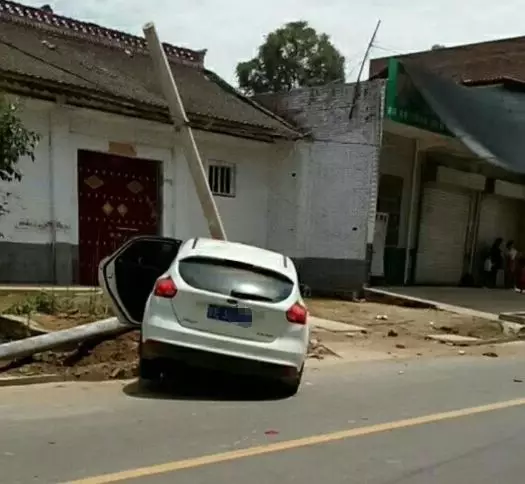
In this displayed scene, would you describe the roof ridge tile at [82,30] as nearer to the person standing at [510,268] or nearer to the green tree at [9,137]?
the green tree at [9,137]

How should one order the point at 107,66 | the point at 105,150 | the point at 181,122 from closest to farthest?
1. the point at 181,122
2. the point at 105,150
3. the point at 107,66

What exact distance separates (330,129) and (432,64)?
21601 millimetres

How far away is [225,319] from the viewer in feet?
26.8

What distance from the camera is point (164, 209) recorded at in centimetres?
1909

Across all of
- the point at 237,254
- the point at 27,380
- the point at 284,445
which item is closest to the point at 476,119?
the point at 237,254

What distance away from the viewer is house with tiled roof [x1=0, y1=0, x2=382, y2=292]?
16.6m

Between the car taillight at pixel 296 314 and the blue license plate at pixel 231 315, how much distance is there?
446mm

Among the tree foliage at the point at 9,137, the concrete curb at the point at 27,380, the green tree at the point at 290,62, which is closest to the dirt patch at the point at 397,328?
the concrete curb at the point at 27,380

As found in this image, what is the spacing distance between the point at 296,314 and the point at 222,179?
41.4 feet

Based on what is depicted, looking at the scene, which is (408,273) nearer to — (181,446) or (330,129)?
(330,129)

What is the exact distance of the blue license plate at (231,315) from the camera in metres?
8.16

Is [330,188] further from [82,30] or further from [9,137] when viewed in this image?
[9,137]

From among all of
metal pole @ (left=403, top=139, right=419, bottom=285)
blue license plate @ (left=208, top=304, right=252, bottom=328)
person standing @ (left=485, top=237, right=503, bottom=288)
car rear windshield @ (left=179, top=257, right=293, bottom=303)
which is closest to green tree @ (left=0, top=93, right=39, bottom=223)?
car rear windshield @ (left=179, top=257, right=293, bottom=303)

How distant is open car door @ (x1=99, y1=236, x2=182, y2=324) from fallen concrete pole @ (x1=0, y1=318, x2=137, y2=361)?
1.01ft
